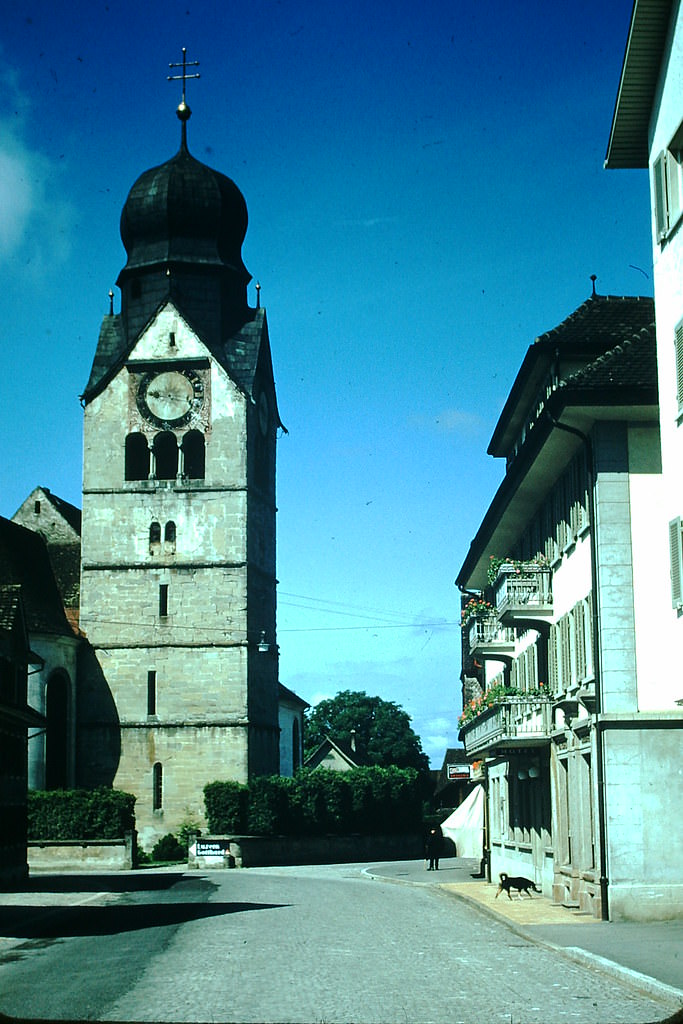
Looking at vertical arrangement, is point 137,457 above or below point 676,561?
above

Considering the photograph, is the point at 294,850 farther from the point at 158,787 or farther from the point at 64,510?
the point at 64,510

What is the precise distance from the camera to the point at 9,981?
54.1 feet

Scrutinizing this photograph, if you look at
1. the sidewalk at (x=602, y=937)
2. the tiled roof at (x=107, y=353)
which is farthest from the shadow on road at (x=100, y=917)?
the tiled roof at (x=107, y=353)

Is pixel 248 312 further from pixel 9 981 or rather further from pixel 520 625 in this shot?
pixel 9 981

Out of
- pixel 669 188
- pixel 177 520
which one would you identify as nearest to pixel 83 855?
pixel 177 520

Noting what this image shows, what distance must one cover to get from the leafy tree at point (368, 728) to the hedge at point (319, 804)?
6111 centimetres

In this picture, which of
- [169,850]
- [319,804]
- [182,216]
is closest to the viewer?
[169,850]

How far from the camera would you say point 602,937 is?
806 inches

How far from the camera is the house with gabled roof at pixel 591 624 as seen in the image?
23750 mm

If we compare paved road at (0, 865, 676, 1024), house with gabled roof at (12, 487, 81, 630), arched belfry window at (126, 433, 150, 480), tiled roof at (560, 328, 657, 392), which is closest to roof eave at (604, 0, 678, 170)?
tiled roof at (560, 328, 657, 392)

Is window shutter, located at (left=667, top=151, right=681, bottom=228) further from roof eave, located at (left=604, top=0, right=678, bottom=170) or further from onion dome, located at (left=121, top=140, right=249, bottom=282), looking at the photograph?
onion dome, located at (left=121, top=140, right=249, bottom=282)

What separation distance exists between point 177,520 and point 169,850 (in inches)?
538

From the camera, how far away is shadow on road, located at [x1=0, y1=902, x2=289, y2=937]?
79.8ft

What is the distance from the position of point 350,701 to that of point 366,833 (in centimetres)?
6704
